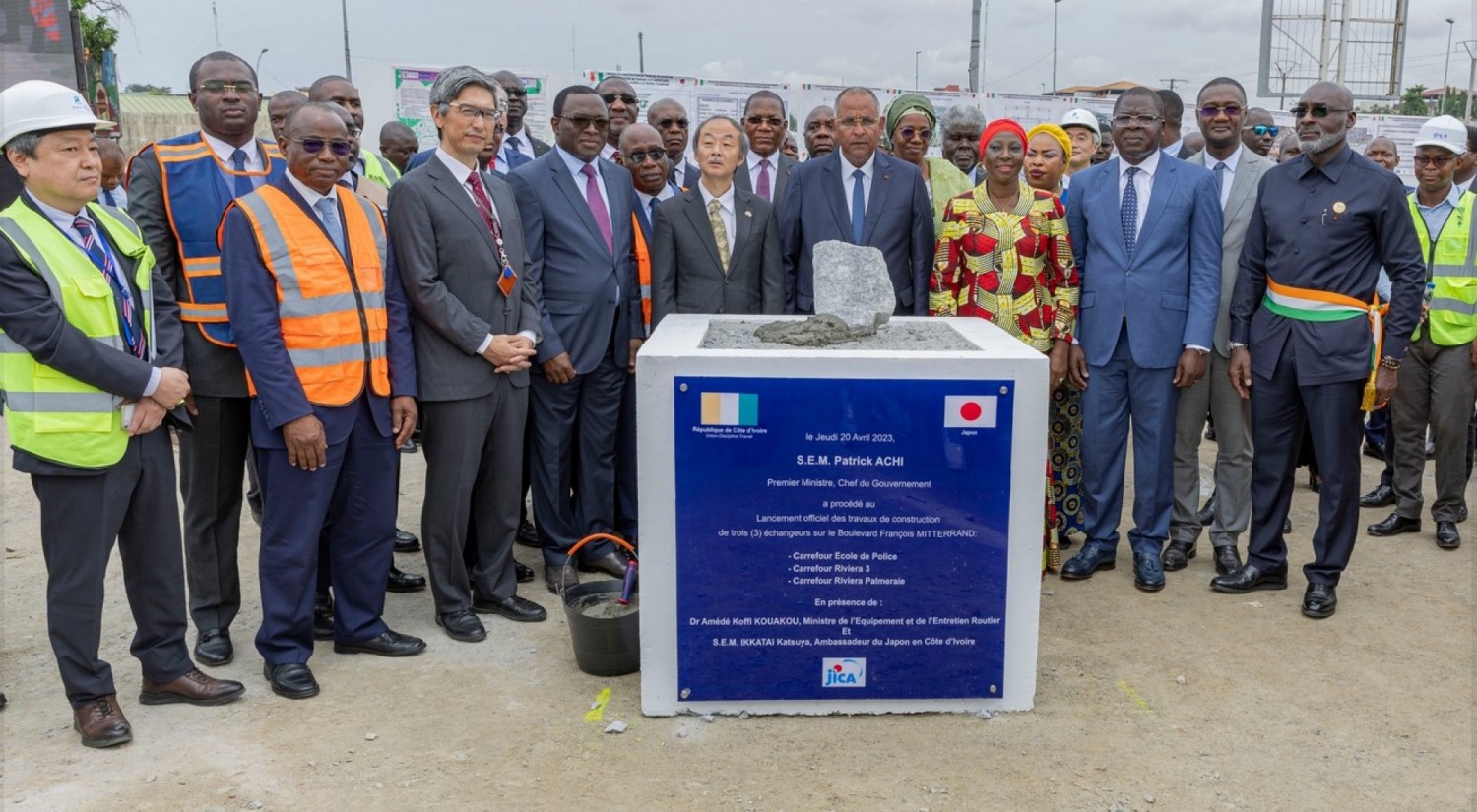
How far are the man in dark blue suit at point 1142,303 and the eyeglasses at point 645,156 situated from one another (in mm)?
1996

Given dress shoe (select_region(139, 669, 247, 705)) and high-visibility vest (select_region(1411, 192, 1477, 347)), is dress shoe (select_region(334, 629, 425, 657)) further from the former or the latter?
high-visibility vest (select_region(1411, 192, 1477, 347))

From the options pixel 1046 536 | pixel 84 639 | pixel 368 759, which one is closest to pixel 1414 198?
pixel 1046 536

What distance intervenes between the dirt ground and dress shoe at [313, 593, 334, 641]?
15 cm

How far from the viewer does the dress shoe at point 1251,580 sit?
500 centimetres

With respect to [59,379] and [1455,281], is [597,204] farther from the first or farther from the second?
[1455,281]

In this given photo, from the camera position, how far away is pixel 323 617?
4.63m

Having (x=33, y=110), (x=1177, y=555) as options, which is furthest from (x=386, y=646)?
(x=1177, y=555)

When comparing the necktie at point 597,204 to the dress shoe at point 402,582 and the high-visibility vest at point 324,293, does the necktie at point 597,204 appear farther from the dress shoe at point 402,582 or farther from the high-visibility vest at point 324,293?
the dress shoe at point 402,582

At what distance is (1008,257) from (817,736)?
92.0 inches

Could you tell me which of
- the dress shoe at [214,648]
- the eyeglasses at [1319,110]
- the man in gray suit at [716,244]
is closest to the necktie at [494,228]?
the man in gray suit at [716,244]

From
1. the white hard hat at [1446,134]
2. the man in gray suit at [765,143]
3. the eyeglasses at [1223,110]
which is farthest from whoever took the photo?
the man in gray suit at [765,143]

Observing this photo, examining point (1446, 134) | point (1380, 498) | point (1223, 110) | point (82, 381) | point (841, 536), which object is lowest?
point (1380, 498)

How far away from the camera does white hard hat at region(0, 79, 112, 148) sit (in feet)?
11.0

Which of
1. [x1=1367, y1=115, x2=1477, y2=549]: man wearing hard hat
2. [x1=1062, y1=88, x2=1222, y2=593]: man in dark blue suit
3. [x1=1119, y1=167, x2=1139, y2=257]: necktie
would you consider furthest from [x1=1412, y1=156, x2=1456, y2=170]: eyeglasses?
[x1=1119, y1=167, x2=1139, y2=257]: necktie
